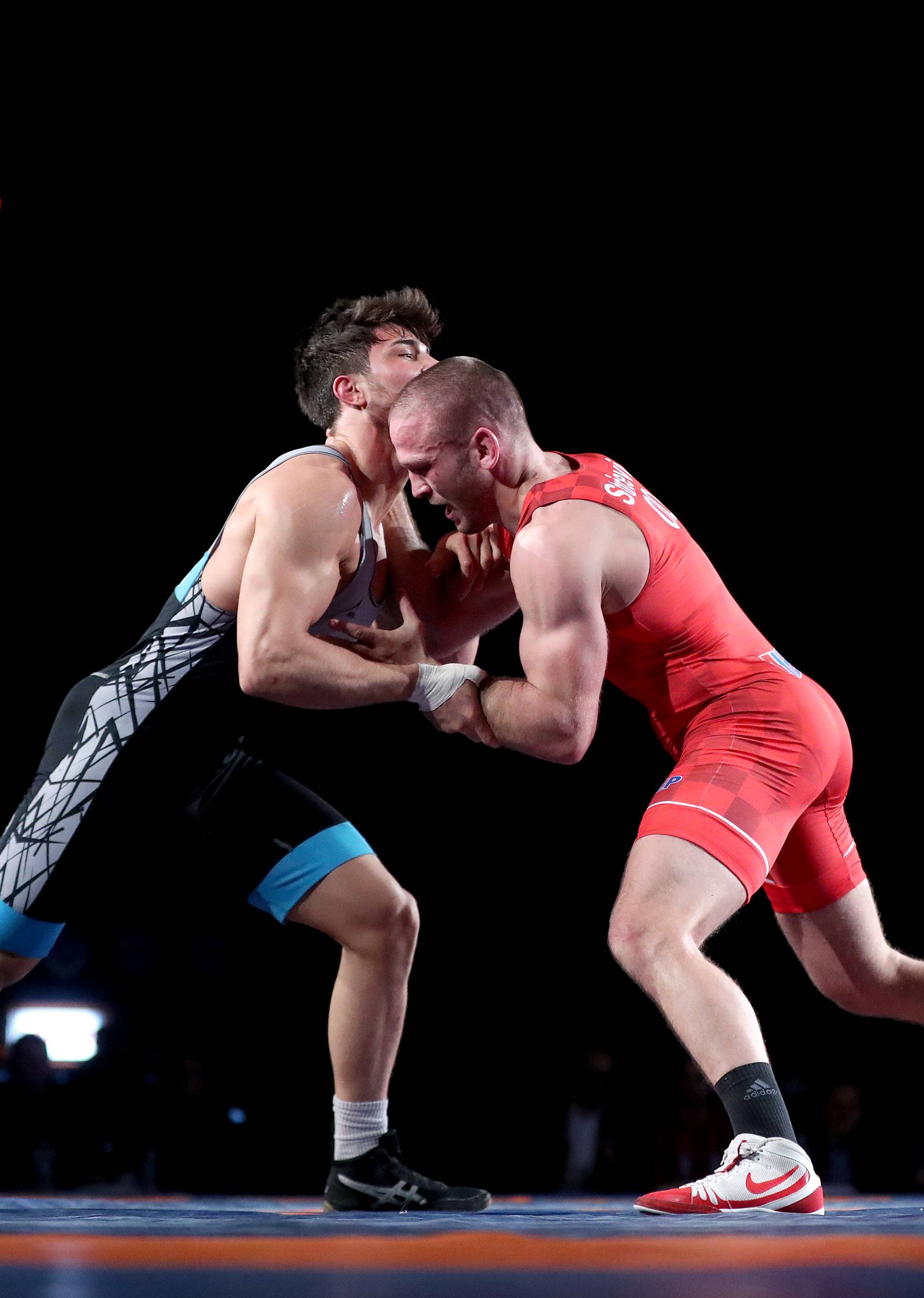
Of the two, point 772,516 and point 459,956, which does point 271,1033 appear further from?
point 772,516

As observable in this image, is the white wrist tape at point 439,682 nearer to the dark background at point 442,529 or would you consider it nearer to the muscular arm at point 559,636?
the muscular arm at point 559,636

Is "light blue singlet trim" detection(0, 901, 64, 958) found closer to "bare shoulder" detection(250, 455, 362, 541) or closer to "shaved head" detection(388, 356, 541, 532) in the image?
"bare shoulder" detection(250, 455, 362, 541)

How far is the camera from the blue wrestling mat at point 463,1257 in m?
1.13

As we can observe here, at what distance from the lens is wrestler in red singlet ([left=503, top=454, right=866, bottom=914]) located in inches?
84.7

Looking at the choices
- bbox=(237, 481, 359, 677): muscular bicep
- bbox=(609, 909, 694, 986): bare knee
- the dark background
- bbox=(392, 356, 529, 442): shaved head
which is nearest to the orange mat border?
bbox=(609, 909, 694, 986): bare knee

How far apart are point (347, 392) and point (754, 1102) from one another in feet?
5.55

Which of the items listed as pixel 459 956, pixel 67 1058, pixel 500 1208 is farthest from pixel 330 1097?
pixel 500 1208

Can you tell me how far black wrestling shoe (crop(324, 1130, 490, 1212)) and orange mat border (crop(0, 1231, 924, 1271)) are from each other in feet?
2.83

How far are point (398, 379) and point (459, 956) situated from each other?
6.17 meters

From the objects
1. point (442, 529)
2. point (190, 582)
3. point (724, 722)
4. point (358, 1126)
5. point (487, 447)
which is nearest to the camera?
point (724, 722)

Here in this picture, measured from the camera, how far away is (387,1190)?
8.06 feet

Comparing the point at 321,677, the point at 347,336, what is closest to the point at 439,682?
the point at 321,677

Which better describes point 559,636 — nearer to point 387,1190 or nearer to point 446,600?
point 446,600

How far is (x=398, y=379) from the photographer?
2803 mm
